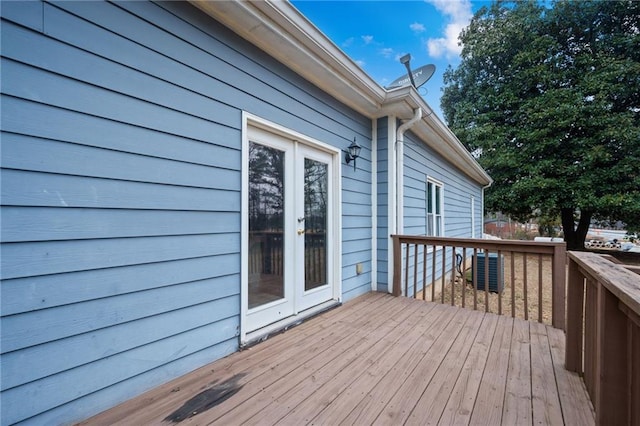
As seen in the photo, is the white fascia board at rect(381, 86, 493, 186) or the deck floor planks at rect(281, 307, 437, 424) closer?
the deck floor planks at rect(281, 307, 437, 424)

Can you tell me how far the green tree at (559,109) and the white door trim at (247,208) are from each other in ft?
Result: 32.1

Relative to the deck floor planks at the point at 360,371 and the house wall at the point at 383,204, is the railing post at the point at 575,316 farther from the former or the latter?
the house wall at the point at 383,204

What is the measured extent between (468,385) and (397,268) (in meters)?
1.95

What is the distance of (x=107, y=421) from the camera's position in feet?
4.60

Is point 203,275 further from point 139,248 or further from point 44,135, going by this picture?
point 44,135

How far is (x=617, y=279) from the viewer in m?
1.10

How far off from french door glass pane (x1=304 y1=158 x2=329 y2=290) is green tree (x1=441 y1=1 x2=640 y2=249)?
32.7 ft

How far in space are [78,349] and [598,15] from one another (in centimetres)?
1518

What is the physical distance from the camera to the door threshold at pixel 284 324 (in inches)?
88.0

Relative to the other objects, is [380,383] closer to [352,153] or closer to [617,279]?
[617,279]

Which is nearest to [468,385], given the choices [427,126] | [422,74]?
[427,126]

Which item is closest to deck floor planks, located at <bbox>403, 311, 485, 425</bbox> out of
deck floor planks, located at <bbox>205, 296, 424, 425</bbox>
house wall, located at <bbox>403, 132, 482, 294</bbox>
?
deck floor planks, located at <bbox>205, 296, 424, 425</bbox>

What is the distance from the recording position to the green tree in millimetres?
8938

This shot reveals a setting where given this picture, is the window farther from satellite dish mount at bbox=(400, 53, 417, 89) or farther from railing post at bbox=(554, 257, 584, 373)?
railing post at bbox=(554, 257, 584, 373)
